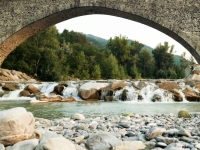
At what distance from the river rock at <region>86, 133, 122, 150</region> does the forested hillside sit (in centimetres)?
2442

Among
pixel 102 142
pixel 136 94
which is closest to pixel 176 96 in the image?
pixel 136 94

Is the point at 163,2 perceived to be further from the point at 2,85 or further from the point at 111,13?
the point at 2,85

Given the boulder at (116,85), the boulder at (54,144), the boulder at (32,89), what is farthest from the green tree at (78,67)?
the boulder at (54,144)

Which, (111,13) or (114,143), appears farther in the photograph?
(111,13)

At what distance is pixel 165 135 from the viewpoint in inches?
172

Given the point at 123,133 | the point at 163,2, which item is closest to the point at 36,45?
the point at 163,2

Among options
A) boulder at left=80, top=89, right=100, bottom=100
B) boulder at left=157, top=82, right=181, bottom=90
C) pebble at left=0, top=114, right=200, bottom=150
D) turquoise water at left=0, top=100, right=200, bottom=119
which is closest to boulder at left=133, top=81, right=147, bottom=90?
boulder at left=157, top=82, right=181, bottom=90

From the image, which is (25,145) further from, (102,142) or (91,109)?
(91,109)

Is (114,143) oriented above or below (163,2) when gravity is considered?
below

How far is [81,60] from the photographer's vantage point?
109ft

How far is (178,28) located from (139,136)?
1033 centimetres

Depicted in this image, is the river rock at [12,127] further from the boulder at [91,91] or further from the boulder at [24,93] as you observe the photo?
the boulder at [24,93]

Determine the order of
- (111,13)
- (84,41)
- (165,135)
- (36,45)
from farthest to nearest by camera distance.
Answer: (84,41), (36,45), (111,13), (165,135)

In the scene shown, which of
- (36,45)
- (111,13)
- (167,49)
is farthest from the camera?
(167,49)
